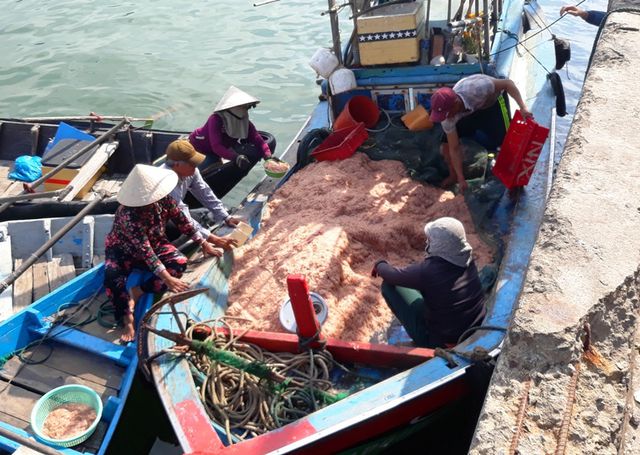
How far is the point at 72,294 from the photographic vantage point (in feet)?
15.5

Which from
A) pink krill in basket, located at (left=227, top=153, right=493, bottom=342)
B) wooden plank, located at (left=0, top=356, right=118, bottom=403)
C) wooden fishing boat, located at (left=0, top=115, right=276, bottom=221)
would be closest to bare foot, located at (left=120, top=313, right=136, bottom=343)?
wooden plank, located at (left=0, top=356, right=118, bottom=403)

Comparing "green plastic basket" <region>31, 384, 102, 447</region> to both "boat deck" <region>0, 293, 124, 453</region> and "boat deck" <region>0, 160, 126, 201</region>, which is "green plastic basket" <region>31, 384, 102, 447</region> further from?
"boat deck" <region>0, 160, 126, 201</region>

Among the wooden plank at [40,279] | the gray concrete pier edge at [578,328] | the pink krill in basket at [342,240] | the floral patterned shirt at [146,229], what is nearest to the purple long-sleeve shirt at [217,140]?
the pink krill in basket at [342,240]

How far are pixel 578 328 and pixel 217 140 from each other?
4.74 m

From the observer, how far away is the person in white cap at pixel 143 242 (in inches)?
164

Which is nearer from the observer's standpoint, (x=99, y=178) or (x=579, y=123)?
(x=579, y=123)

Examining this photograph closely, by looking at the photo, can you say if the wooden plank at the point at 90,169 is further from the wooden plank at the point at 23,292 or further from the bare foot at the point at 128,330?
the bare foot at the point at 128,330

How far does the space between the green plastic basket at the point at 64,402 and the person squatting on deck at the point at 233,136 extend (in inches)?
122

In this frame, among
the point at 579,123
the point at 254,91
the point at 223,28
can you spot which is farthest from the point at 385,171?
the point at 223,28

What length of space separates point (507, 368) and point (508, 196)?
293cm

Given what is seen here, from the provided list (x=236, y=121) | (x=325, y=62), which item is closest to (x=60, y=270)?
(x=236, y=121)

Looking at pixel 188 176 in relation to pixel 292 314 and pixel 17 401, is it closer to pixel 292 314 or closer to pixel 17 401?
pixel 292 314

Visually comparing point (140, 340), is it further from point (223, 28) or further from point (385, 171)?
point (223, 28)

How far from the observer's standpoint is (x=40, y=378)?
4.18 metres
